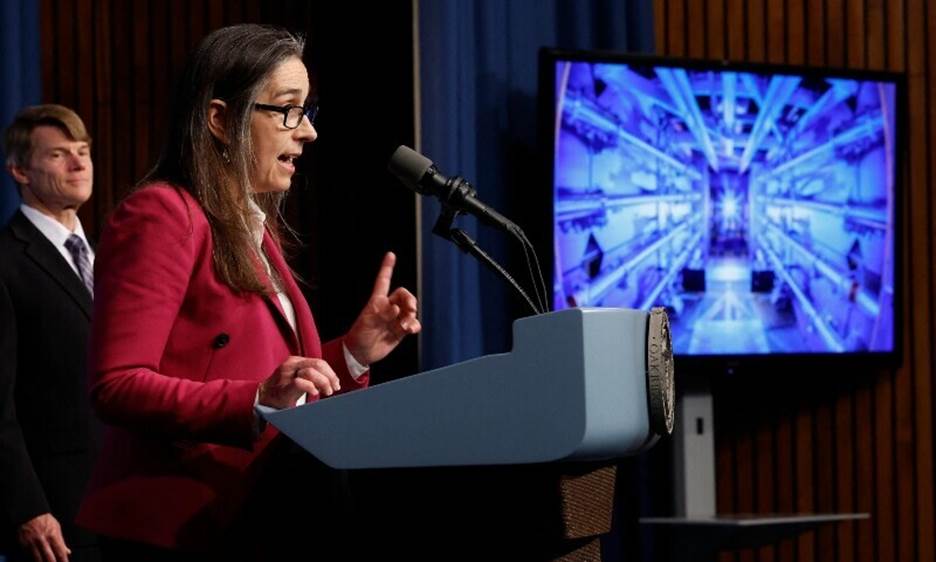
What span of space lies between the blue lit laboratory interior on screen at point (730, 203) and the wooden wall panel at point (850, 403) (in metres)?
0.34

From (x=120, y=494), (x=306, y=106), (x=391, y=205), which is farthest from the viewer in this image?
(x=391, y=205)

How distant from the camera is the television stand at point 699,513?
3.78m

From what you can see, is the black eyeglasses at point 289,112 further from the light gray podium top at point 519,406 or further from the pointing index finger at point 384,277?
the light gray podium top at point 519,406

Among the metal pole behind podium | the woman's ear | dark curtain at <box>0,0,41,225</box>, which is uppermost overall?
dark curtain at <box>0,0,41,225</box>

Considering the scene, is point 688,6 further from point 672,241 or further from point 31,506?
point 31,506

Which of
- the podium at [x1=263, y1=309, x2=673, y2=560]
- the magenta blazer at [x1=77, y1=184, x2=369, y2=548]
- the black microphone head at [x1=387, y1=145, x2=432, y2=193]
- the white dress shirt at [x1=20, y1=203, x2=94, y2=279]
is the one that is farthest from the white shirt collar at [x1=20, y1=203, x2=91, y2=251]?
the podium at [x1=263, y1=309, x2=673, y2=560]

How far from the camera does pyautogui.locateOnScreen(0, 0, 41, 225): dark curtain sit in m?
3.12

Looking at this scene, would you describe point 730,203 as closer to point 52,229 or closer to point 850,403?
point 850,403

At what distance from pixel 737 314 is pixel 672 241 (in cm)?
28

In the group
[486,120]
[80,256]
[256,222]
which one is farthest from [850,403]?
[256,222]

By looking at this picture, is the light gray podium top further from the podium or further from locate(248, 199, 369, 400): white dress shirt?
locate(248, 199, 369, 400): white dress shirt

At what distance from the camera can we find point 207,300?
1.59 m

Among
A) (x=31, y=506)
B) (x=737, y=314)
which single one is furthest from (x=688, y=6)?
(x=31, y=506)

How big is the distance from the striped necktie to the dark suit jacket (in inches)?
3.4
